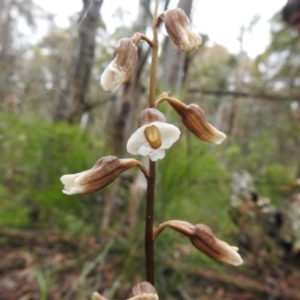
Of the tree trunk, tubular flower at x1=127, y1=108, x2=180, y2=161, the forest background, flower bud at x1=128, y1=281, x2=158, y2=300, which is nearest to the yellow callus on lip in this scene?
tubular flower at x1=127, y1=108, x2=180, y2=161

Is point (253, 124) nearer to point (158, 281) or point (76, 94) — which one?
point (76, 94)

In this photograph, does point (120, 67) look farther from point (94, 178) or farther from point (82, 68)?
point (82, 68)

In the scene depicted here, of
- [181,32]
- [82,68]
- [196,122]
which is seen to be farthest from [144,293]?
[82,68]

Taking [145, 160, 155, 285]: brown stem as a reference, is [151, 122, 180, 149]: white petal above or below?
above

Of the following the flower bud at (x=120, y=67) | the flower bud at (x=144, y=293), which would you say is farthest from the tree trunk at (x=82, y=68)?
the flower bud at (x=144, y=293)

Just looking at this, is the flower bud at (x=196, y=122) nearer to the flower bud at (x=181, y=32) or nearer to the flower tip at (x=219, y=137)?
the flower tip at (x=219, y=137)

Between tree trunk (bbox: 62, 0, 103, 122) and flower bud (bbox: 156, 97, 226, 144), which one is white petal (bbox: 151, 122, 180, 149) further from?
tree trunk (bbox: 62, 0, 103, 122)

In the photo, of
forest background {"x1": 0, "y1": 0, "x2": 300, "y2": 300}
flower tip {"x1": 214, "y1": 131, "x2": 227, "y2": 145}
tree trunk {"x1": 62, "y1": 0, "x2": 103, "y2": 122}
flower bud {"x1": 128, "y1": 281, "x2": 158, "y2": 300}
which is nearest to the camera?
flower bud {"x1": 128, "y1": 281, "x2": 158, "y2": 300}
